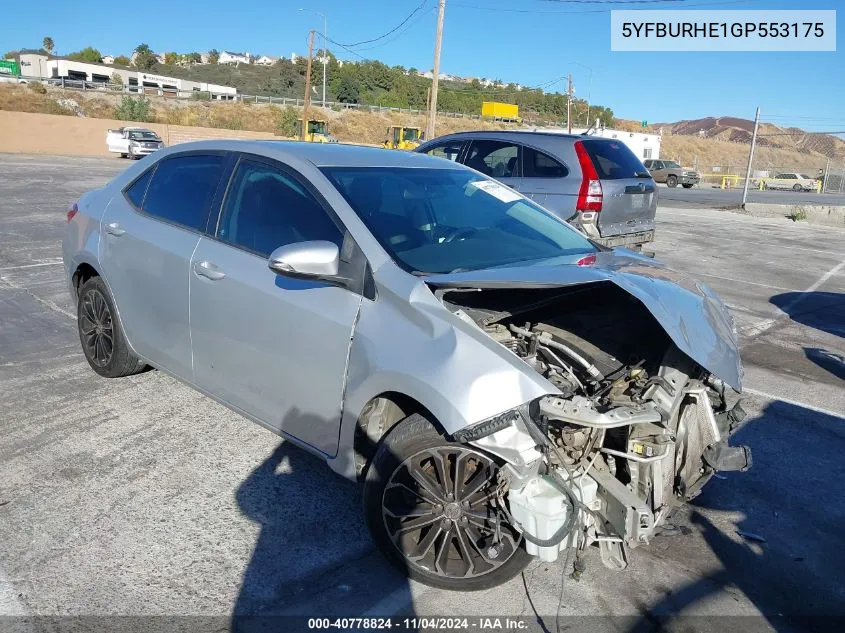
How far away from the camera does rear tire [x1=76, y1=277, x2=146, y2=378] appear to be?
4.71m

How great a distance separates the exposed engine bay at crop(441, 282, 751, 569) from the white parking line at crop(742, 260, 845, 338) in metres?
4.19

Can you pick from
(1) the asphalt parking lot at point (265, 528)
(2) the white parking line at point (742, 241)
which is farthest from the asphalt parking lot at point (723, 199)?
(1) the asphalt parking lot at point (265, 528)

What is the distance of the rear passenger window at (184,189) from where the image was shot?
13.3ft

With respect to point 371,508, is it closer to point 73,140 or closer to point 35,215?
point 35,215

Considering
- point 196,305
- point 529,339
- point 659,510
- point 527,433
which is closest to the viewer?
point 527,433

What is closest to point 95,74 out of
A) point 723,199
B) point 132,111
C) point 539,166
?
point 132,111

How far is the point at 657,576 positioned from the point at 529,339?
1166 mm

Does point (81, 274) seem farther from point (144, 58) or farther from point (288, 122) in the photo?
point (144, 58)

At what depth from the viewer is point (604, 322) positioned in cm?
349

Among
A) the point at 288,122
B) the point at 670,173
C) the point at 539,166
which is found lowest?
the point at 539,166

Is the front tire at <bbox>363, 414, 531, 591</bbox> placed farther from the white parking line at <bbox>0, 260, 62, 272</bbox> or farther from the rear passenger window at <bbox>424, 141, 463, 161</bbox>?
the rear passenger window at <bbox>424, 141, 463, 161</bbox>

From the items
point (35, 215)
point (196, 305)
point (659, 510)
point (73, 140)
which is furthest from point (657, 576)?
point (73, 140)

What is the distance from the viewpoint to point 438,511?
291 centimetres

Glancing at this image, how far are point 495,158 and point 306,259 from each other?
7096 mm
